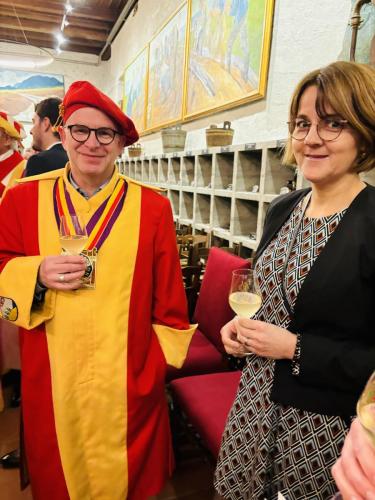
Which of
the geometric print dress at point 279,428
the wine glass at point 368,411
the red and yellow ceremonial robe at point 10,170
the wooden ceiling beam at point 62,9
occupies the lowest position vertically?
the geometric print dress at point 279,428

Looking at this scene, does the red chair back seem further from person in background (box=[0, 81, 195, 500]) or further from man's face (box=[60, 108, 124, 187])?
man's face (box=[60, 108, 124, 187])

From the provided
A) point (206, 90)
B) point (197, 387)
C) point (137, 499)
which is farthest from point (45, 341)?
point (206, 90)

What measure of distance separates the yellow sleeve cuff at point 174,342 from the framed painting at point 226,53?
258 centimetres

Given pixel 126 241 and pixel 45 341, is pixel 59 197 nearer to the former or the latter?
pixel 126 241

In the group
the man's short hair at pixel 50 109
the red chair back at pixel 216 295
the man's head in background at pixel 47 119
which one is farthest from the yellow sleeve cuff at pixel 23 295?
the man's short hair at pixel 50 109

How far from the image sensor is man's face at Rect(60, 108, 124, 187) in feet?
4.10

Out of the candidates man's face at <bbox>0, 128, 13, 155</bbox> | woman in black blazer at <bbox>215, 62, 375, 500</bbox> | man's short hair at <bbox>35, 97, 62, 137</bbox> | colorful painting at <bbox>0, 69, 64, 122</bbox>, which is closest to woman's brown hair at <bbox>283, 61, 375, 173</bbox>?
woman in black blazer at <bbox>215, 62, 375, 500</bbox>

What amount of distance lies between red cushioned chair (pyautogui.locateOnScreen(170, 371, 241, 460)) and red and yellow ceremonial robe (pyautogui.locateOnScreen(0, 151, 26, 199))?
6.06 ft

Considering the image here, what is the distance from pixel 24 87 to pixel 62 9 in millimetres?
3593

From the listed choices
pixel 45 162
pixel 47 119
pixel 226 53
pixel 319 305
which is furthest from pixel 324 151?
pixel 226 53

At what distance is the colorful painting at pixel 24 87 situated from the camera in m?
11.4

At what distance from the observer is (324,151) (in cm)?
100

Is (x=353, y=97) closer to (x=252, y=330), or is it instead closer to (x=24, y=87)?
(x=252, y=330)

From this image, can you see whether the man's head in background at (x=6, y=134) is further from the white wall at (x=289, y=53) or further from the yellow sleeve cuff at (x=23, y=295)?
the white wall at (x=289, y=53)
